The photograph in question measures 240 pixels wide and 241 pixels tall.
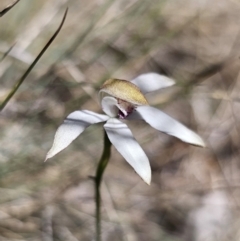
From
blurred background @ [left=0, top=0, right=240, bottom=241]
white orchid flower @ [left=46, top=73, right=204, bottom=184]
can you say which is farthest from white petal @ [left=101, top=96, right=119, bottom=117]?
blurred background @ [left=0, top=0, right=240, bottom=241]

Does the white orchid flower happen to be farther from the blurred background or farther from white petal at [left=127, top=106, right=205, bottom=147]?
the blurred background

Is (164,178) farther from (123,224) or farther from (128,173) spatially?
(123,224)

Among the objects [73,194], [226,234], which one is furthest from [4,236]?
[226,234]

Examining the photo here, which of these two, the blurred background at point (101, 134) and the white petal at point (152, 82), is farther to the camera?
the blurred background at point (101, 134)

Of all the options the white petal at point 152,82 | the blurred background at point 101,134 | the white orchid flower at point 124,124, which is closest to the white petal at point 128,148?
the white orchid flower at point 124,124

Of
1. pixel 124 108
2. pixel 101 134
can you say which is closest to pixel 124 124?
pixel 124 108

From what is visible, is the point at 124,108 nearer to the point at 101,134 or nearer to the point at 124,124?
the point at 124,124

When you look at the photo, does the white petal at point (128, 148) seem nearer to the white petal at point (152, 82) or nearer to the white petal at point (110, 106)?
the white petal at point (110, 106)

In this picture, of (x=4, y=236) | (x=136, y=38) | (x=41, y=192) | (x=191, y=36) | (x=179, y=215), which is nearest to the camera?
(x=4, y=236)
